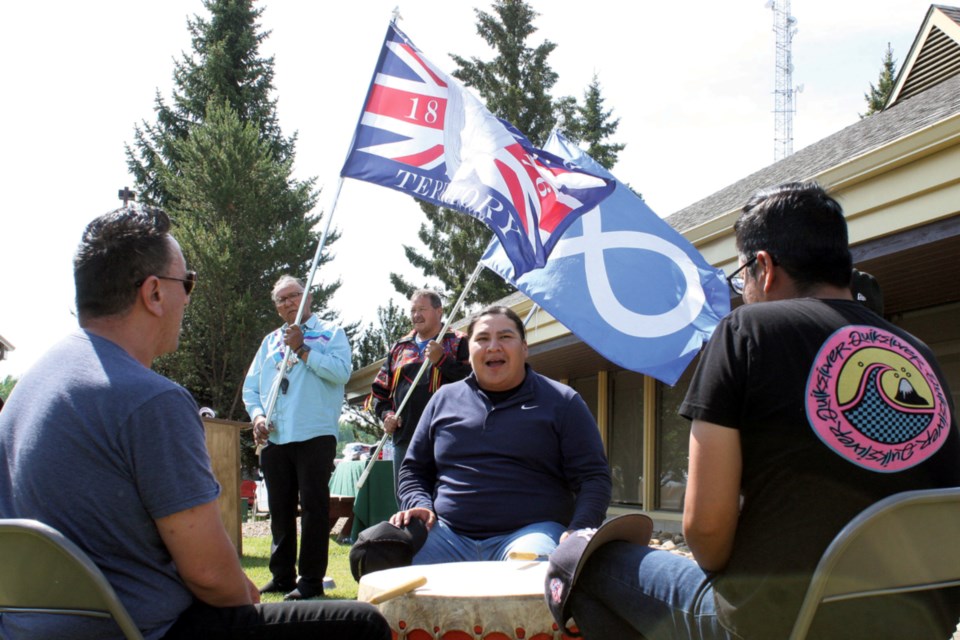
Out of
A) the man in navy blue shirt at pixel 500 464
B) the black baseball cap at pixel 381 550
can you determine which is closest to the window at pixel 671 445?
the man in navy blue shirt at pixel 500 464

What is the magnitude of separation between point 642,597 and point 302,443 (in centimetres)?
366

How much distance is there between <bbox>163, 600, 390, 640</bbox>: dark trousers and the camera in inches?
80.5

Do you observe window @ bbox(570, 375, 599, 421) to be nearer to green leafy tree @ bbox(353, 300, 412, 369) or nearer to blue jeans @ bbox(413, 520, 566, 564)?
blue jeans @ bbox(413, 520, 566, 564)

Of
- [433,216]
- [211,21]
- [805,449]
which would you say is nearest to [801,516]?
[805,449]

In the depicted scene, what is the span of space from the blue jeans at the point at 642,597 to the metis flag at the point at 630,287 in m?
3.28

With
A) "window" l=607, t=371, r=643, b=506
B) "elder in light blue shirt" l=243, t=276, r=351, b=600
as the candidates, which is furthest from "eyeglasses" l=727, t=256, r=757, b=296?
"window" l=607, t=371, r=643, b=506

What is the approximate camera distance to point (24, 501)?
1972 millimetres

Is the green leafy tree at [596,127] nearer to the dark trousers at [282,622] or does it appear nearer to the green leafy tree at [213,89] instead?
the green leafy tree at [213,89]

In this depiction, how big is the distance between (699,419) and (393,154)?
4060 millimetres

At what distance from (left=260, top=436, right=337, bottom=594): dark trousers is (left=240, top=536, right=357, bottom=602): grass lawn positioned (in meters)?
0.19

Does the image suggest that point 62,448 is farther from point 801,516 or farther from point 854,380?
point 854,380

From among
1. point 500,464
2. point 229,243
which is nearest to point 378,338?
point 229,243

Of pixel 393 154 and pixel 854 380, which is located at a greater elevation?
pixel 393 154

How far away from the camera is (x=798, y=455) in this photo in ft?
6.32
